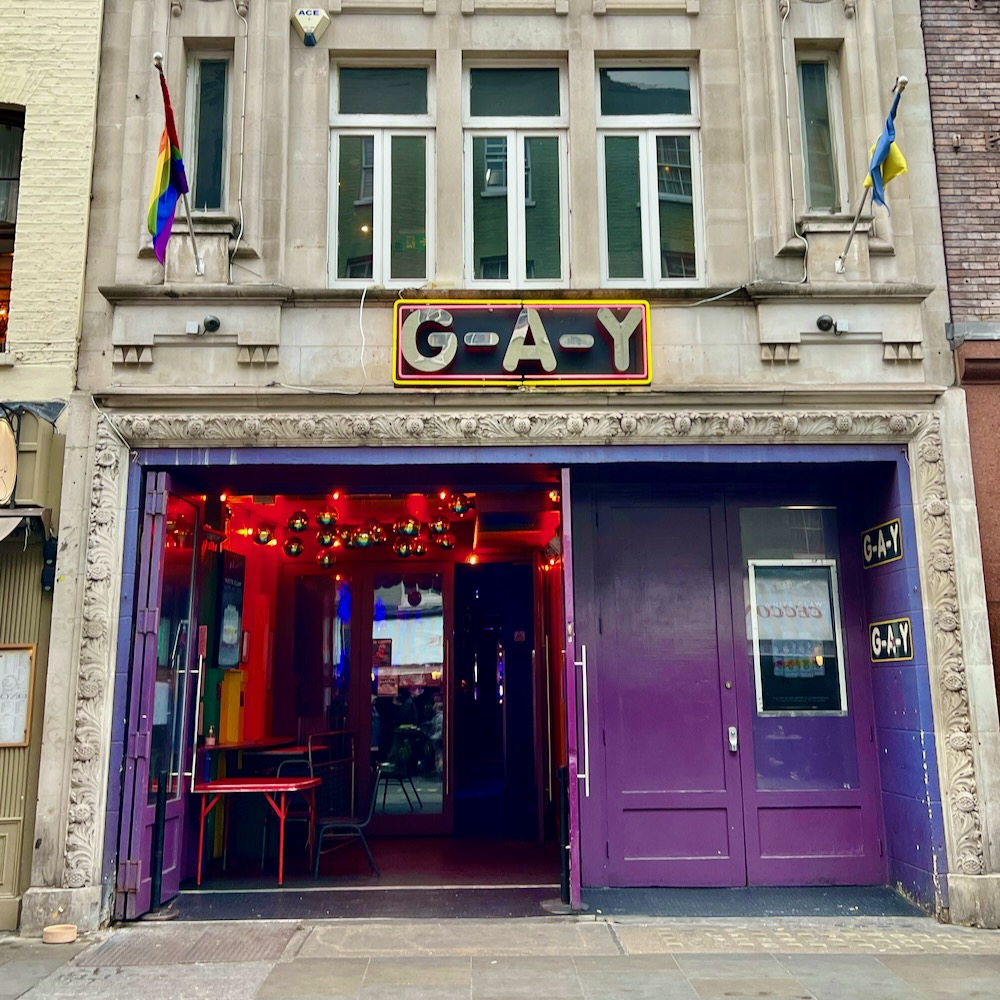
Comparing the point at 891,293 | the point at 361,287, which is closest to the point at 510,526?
the point at 361,287

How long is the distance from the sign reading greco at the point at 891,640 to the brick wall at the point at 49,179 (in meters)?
7.66

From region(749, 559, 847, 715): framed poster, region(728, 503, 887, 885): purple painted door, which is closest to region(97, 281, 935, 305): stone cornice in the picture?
region(728, 503, 887, 885): purple painted door

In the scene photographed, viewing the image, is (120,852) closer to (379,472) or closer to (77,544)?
(77,544)

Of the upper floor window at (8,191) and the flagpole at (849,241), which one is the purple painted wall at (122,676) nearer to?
the upper floor window at (8,191)

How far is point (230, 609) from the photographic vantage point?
37.5 feet

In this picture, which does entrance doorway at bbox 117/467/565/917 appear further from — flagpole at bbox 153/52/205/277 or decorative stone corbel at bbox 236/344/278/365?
flagpole at bbox 153/52/205/277

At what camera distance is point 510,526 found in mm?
11336

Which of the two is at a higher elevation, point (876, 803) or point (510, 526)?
point (510, 526)

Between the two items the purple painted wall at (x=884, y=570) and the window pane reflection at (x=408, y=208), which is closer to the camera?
the purple painted wall at (x=884, y=570)

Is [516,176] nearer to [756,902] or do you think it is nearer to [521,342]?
[521,342]

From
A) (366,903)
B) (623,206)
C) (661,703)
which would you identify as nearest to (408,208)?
(623,206)

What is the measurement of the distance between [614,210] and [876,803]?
614 centimetres

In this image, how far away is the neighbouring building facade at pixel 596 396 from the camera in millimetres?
8383

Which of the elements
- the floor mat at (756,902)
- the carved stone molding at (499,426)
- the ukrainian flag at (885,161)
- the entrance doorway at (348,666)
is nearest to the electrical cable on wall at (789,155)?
the ukrainian flag at (885,161)
